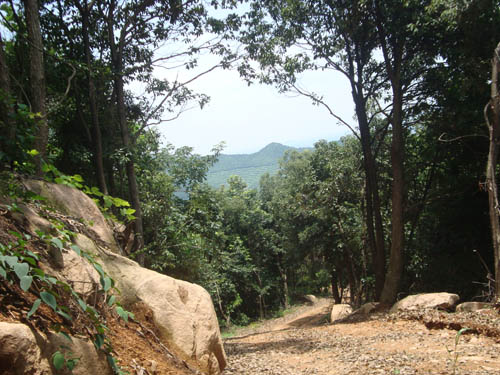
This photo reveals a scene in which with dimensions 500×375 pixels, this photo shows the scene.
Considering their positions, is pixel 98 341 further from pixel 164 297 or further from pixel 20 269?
pixel 164 297

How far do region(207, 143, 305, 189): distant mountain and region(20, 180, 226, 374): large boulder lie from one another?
24985mm

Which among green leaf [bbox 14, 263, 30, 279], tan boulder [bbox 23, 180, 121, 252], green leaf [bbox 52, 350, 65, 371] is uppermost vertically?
tan boulder [bbox 23, 180, 121, 252]

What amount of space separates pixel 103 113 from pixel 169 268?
519 cm

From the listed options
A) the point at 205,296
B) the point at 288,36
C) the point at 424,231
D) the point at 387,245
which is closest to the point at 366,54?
the point at 288,36

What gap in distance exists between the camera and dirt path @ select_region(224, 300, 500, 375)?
4.18 metres

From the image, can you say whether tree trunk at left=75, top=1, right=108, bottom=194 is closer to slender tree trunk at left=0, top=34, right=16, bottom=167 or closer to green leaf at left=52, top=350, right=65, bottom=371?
slender tree trunk at left=0, top=34, right=16, bottom=167

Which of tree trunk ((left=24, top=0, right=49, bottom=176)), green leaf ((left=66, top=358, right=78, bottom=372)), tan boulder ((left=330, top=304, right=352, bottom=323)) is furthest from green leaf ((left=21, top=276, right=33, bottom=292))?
tan boulder ((left=330, top=304, right=352, bottom=323))

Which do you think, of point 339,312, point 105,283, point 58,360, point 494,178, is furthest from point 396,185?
point 58,360

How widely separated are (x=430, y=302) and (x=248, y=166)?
102 feet

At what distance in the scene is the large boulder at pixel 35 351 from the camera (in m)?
1.94

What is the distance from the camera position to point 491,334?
554cm

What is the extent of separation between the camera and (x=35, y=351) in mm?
2066

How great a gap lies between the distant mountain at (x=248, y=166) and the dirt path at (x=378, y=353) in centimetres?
2268

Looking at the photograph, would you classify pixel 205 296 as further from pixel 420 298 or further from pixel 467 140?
pixel 467 140
